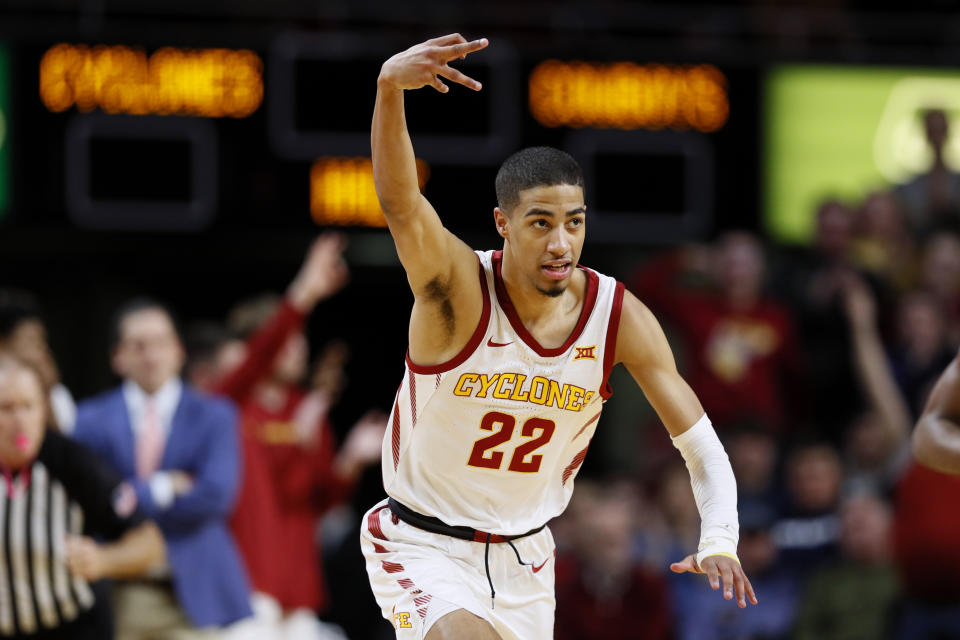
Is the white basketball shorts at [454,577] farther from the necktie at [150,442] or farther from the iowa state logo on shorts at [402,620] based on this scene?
the necktie at [150,442]

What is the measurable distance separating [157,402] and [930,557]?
4466mm

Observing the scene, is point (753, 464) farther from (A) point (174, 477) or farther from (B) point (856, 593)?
(A) point (174, 477)

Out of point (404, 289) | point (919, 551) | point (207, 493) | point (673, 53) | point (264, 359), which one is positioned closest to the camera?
point (207, 493)

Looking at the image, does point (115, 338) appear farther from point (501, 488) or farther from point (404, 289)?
point (404, 289)

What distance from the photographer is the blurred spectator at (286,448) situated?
27.4ft

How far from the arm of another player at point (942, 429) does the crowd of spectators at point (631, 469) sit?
10.00 ft

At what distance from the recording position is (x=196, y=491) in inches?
287

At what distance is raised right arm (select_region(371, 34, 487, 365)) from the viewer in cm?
473

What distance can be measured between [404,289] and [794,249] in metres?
3.06

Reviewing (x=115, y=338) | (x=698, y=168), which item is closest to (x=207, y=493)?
(x=115, y=338)

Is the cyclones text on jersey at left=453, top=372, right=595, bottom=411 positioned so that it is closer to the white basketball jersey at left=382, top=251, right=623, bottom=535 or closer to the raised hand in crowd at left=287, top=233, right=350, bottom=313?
the white basketball jersey at left=382, top=251, right=623, bottom=535

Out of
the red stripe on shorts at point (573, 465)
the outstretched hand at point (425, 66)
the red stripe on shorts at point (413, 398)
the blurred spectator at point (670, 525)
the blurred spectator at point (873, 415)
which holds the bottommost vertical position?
the blurred spectator at point (670, 525)

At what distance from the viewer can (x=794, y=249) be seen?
11344 mm

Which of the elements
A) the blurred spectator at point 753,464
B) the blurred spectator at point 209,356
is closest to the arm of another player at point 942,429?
the blurred spectator at point 753,464
